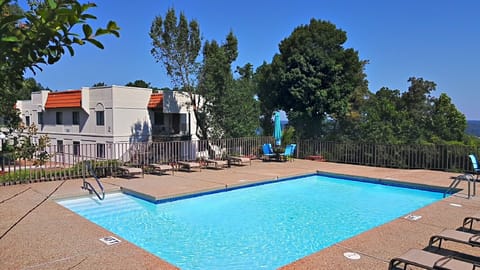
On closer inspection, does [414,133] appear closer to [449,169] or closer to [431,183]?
[449,169]

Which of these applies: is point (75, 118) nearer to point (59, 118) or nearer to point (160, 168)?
point (59, 118)

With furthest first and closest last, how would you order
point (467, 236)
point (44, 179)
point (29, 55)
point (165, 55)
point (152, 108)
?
point (152, 108), point (165, 55), point (44, 179), point (467, 236), point (29, 55)

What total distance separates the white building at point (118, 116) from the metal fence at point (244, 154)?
210 inches

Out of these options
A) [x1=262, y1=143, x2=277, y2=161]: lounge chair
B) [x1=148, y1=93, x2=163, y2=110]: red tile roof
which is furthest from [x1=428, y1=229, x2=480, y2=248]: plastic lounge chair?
[x1=148, y1=93, x2=163, y2=110]: red tile roof

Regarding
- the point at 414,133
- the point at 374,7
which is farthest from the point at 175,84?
the point at 414,133

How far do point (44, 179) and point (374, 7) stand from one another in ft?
49.6

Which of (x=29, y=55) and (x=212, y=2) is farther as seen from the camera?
(x=212, y=2)

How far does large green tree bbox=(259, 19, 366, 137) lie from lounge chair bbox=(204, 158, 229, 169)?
640cm

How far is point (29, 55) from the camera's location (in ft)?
4.37

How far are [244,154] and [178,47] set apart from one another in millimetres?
6354

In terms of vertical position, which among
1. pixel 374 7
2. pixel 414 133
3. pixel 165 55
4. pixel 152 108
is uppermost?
pixel 374 7

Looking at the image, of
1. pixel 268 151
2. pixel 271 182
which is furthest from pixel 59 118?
pixel 271 182

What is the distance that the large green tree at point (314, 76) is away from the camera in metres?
19.0

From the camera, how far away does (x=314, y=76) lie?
19094 millimetres
